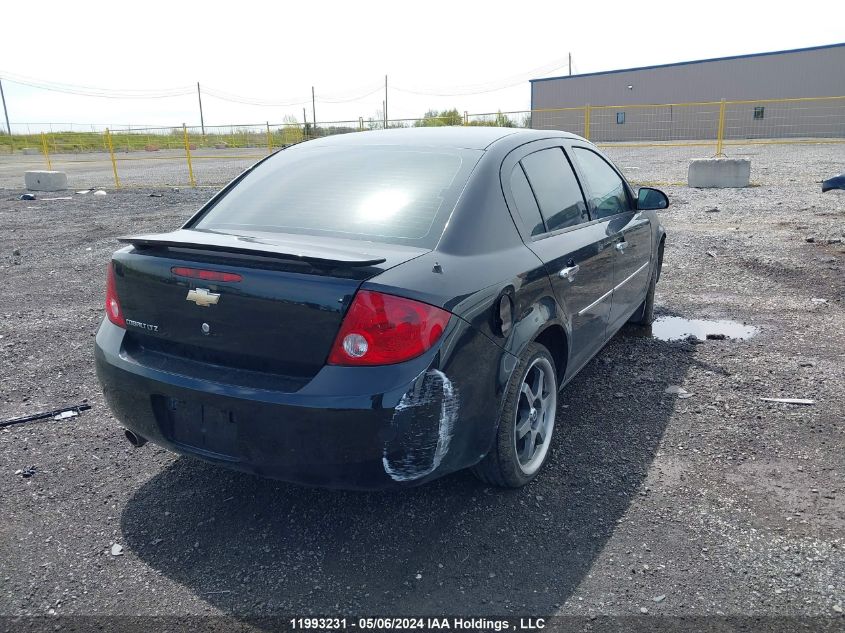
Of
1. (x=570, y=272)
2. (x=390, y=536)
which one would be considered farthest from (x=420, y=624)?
(x=570, y=272)

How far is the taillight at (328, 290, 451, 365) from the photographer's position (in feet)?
7.91

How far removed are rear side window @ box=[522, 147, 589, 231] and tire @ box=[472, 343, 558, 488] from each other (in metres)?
0.76

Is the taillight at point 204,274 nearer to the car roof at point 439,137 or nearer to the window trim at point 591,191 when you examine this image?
the car roof at point 439,137

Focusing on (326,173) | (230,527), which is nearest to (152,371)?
(230,527)

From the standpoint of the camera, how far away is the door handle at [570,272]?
331cm

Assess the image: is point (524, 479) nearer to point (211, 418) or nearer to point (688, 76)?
point (211, 418)

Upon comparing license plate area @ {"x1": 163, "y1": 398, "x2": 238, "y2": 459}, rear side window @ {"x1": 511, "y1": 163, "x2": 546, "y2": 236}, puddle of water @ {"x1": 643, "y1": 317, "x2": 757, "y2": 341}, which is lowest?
puddle of water @ {"x1": 643, "y1": 317, "x2": 757, "y2": 341}

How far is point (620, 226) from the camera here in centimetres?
429

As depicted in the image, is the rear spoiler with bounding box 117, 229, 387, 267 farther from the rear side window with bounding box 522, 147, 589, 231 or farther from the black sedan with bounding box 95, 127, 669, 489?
the rear side window with bounding box 522, 147, 589, 231

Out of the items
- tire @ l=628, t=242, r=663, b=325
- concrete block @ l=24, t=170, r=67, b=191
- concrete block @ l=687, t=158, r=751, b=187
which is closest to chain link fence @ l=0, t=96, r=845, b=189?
concrete block @ l=24, t=170, r=67, b=191

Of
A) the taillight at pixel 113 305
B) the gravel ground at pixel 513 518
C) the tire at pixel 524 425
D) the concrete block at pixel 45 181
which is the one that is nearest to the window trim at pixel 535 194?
the tire at pixel 524 425

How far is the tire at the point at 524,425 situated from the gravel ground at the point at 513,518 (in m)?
0.12

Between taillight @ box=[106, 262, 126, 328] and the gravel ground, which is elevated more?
taillight @ box=[106, 262, 126, 328]

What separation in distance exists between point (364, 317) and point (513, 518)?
1.21 m
